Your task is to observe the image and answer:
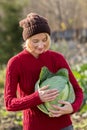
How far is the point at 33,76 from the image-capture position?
3.70 metres

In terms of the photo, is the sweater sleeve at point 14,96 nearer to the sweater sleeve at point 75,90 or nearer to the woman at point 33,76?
the woman at point 33,76

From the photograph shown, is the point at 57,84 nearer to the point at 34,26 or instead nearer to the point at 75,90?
the point at 75,90

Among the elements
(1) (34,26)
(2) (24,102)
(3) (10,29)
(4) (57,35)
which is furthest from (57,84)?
(4) (57,35)

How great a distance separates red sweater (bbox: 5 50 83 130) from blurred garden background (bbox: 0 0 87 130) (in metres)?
2.27

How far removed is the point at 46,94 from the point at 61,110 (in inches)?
6.5

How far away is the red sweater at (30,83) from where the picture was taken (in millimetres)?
3631

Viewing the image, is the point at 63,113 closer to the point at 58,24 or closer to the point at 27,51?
the point at 27,51

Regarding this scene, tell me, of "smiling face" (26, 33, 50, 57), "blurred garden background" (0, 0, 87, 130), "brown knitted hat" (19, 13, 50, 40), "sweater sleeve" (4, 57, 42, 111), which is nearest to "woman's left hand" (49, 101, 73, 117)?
"sweater sleeve" (4, 57, 42, 111)

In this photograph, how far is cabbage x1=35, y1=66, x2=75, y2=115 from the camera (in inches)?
142

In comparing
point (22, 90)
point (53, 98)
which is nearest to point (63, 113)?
point (53, 98)

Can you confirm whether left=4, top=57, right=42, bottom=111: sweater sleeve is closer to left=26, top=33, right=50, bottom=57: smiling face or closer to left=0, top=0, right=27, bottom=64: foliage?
left=26, top=33, right=50, bottom=57: smiling face

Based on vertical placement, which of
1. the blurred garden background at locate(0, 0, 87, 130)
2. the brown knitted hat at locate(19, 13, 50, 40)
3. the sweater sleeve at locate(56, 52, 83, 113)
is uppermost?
the brown knitted hat at locate(19, 13, 50, 40)

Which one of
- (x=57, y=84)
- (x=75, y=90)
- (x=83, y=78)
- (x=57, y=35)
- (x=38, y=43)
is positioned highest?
(x=38, y=43)

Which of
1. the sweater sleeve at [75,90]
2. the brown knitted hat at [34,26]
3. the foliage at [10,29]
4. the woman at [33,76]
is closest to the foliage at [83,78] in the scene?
the sweater sleeve at [75,90]
